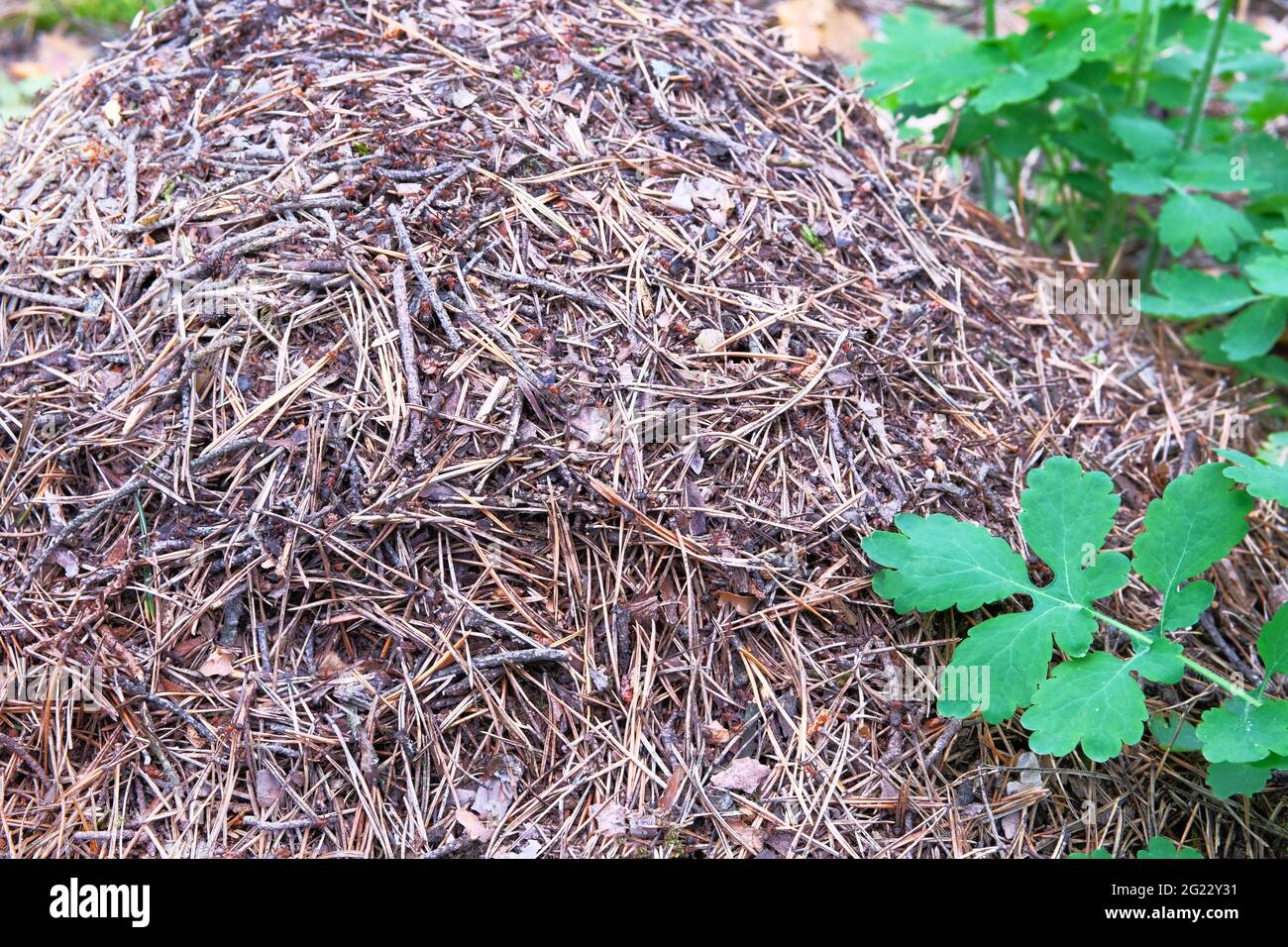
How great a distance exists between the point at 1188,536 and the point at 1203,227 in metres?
1.33

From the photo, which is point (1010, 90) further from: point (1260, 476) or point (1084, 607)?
point (1084, 607)

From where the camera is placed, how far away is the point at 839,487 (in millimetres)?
2078

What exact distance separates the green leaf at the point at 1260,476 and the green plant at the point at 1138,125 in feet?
2.64

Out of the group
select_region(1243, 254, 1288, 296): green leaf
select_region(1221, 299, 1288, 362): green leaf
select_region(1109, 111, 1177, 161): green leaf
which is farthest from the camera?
select_region(1109, 111, 1177, 161): green leaf

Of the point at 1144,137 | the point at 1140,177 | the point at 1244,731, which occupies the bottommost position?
the point at 1244,731

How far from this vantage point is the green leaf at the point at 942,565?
1.88 meters

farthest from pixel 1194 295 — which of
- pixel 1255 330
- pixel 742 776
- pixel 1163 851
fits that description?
pixel 742 776

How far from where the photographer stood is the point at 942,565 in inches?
74.5

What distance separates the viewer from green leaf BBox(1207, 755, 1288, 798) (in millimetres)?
1840

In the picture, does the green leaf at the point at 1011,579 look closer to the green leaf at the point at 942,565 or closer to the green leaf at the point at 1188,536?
the green leaf at the point at 942,565

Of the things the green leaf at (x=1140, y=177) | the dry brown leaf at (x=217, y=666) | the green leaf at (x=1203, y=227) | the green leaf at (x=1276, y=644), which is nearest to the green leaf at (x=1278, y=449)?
the green leaf at (x=1203, y=227)

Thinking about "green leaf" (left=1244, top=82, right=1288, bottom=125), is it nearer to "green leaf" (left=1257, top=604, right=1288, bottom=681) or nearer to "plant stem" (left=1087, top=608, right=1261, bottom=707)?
"green leaf" (left=1257, top=604, right=1288, bottom=681)

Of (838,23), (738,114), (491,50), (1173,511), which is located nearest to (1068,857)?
(1173,511)

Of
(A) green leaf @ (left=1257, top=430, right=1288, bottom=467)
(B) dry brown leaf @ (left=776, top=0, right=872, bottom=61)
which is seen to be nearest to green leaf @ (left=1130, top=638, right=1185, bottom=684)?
(A) green leaf @ (left=1257, top=430, right=1288, bottom=467)
